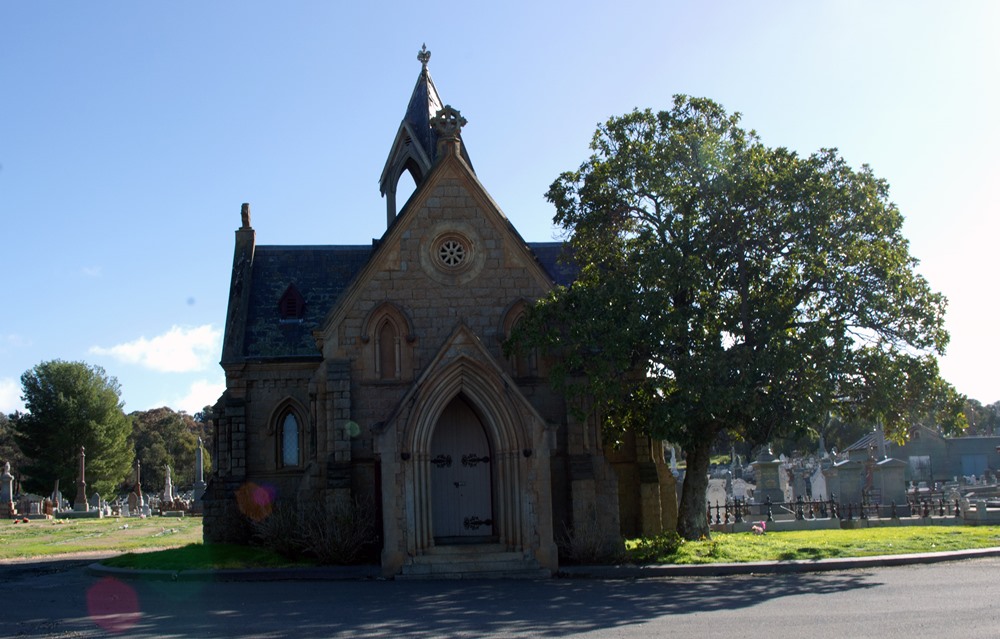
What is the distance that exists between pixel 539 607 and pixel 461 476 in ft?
22.4

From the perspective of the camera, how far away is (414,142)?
27.9m

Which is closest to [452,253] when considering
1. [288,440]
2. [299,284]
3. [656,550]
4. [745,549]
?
[656,550]

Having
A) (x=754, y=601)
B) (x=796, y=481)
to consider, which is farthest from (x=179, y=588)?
(x=796, y=481)

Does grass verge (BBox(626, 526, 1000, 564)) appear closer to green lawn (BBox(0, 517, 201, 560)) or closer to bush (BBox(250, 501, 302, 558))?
bush (BBox(250, 501, 302, 558))

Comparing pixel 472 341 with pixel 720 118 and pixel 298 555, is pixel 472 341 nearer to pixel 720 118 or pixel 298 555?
pixel 298 555

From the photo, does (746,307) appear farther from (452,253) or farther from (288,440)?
(288,440)

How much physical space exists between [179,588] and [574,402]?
831cm

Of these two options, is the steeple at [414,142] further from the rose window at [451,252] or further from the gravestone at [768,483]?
the gravestone at [768,483]

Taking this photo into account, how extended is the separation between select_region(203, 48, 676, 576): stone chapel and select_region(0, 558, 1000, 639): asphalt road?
1.67m

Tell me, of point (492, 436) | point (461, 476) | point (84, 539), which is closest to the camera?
point (492, 436)

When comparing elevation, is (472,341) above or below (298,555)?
above

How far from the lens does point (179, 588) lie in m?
16.0

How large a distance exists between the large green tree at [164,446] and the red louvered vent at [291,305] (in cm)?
6242

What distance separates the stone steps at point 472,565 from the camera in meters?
17.1
